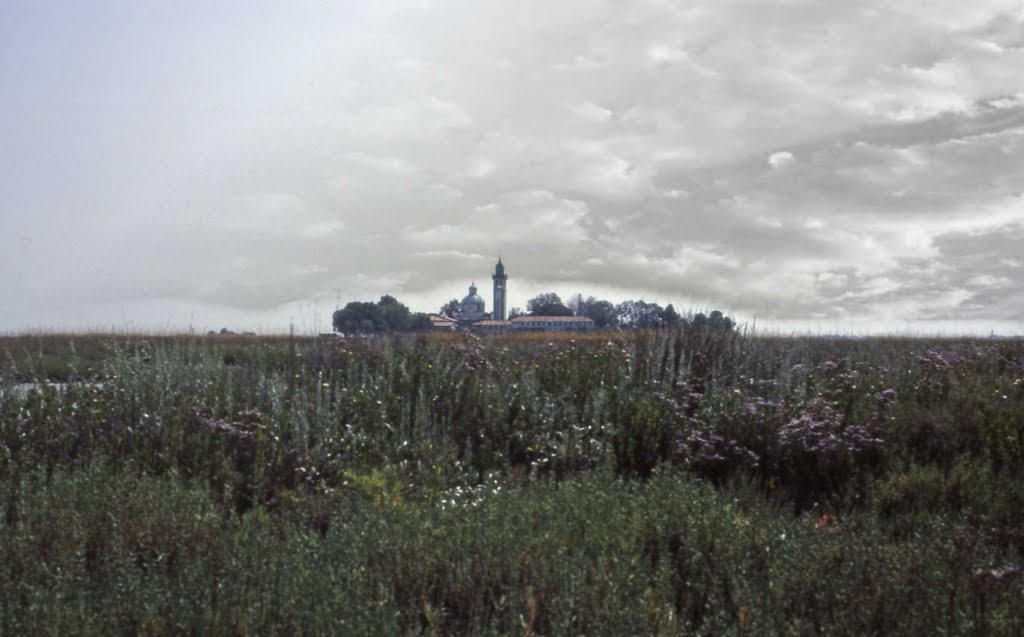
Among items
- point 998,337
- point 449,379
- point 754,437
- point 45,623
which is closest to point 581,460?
point 754,437

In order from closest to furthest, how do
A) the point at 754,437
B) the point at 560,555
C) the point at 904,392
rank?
the point at 560,555
the point at 754,437
the point at 904,392

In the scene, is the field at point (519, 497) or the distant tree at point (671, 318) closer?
the field at point (519, 497)

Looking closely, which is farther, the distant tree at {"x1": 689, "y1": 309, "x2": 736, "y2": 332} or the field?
the distant tree at {"x1": 689, "y1": 309, "x2": 736, "y2": 332}

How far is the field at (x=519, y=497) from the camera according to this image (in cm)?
374

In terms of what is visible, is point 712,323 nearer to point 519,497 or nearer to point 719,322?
point 719,322

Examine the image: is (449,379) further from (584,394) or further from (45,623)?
(45,623)

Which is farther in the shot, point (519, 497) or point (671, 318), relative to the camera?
point (671, 318)

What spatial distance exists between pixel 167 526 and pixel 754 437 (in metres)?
5.09

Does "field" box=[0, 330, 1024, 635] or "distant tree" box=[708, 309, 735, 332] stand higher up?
"distant tree" box=[708, 309, 735, 332]

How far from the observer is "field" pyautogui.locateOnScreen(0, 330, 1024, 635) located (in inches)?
147

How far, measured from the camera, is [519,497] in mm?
5520

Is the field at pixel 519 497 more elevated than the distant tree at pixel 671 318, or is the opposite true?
the distant tree at pixel 671 318

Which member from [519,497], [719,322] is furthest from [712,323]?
[519,497]

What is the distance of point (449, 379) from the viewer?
9344mm
